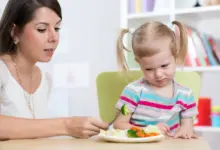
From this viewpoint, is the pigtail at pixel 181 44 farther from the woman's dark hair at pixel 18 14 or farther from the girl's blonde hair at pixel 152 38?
the woman's dark hair at pixel 18 14

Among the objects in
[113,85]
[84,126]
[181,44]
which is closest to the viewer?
[84,126]

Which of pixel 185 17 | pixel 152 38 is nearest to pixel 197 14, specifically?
pixel 185 17

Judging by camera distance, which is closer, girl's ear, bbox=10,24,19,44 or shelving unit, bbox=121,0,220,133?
girl's ear, bbox=10,24,19,44

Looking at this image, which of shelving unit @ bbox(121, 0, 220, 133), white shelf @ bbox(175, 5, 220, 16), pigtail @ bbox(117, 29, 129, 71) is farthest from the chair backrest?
white shelf @ bbox(175, 5, 220, 16)

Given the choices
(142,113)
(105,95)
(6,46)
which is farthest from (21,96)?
(142,113)

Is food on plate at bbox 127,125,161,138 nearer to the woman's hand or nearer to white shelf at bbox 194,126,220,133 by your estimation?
the woman's hand

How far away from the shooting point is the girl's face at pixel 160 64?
1.50 m

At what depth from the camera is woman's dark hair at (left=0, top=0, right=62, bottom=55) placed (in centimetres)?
163

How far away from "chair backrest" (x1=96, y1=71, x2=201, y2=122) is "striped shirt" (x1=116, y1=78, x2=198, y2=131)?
0.53 ft

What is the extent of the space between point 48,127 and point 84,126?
0.38 ft

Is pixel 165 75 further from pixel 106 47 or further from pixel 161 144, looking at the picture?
pixel 106 47

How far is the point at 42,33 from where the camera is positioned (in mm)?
1606

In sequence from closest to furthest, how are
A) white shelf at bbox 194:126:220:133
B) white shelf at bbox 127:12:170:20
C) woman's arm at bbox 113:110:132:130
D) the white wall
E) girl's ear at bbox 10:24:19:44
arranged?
woman's arm at bbox 113:110:132:130 → girl's ear at bbox 10:24:19:44 → white shelf at bbox 194:126:220:133 → white shelf at bbox 127:12:170:20 → the white wall

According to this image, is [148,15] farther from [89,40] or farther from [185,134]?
[185,134]
